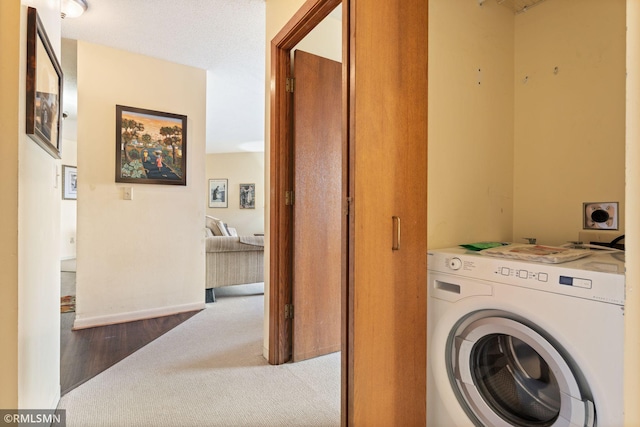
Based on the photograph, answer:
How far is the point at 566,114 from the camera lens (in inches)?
64.6

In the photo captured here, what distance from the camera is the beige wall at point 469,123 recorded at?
144 centimetres

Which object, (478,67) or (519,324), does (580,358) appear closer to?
(519,324)

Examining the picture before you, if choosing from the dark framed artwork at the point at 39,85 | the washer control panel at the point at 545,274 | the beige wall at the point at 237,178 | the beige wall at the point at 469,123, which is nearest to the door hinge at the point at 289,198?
the beige wall at the point at 469,123

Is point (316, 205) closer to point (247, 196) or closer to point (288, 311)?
point (288, 311)

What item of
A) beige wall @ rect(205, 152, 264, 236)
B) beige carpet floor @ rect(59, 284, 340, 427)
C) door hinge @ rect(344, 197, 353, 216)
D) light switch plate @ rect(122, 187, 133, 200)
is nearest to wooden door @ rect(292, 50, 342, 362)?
beige carpet floor @ rect(59, 284, 340, 427)

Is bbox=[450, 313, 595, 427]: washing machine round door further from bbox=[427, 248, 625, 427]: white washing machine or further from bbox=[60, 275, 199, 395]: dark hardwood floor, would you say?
bbox=[60, 275, 199, 395]: dark hardwood floor

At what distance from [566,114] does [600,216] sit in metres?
0.55

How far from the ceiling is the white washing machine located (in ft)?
7.04

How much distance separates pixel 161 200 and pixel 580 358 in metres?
2.96

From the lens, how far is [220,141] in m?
6.59

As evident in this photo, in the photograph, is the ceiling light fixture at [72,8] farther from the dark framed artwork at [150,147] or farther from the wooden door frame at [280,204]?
the wooden door frame at [280,204]

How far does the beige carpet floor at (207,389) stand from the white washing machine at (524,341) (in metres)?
0.60

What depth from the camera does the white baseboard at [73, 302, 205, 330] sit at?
2498mm

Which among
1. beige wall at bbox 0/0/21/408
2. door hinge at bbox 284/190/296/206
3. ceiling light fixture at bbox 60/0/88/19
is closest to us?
beige wall at bbox 0/0/21/408
